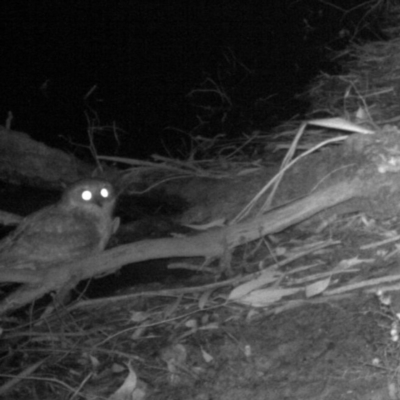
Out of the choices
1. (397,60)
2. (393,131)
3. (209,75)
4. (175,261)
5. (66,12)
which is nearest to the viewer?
(393,131)

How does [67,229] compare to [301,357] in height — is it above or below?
below

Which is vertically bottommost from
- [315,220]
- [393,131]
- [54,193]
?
[54,193]

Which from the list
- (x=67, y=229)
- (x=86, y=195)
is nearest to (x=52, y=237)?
(x=67, y=229)

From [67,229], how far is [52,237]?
5.7 inches

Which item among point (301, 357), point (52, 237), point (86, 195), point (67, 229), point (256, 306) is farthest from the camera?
point (86, 195)

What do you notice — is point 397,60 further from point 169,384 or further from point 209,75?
point 169,384

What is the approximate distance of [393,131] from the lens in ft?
13.5

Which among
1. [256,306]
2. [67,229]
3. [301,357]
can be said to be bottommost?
[67,229]

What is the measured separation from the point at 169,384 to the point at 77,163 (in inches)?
109

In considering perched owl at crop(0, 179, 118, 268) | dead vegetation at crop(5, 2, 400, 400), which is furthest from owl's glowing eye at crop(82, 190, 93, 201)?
dead vegetation at crop(5, 2, 400, 400)

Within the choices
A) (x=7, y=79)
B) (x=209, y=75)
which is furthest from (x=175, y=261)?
(x=7, y=79)

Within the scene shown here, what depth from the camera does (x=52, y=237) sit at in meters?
4.91

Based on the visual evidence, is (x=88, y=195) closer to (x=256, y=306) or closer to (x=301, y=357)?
(x=256, y=306)

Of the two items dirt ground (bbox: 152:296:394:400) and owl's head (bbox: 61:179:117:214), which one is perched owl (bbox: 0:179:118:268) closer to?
owl's head (bbox: 61:179:117:214)
